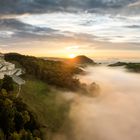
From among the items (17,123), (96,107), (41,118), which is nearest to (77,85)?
(96,107)

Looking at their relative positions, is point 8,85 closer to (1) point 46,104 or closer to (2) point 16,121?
(1) point 46,104

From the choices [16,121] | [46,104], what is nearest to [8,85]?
[46,104]

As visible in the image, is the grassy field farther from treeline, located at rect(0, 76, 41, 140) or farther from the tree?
treeline, located at rect(0, 76, 41, 140)

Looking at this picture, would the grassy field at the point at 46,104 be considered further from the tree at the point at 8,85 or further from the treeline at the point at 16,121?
the treeline at the point at 16,121

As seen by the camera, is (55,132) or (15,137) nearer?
(15,137)

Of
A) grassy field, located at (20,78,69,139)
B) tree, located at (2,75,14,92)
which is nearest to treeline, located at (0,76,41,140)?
grassy field, located at (20,78,69,139)

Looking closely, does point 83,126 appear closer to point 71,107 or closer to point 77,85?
point 71,107

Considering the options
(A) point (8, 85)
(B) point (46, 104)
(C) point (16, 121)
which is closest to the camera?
(C) point (16, 121)
